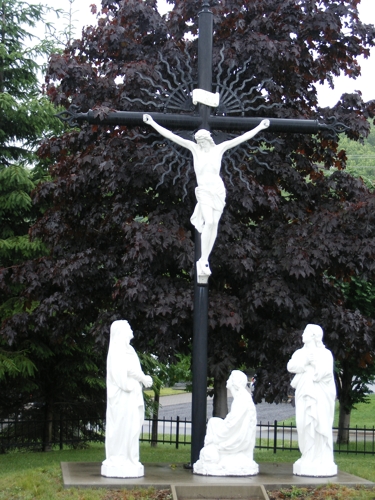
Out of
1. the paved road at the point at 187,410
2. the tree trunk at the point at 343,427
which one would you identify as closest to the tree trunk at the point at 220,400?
the tree trunk at the point at 343,427

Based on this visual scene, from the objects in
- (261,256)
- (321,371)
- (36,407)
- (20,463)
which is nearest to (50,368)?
(36,407)

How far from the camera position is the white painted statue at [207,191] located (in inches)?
402

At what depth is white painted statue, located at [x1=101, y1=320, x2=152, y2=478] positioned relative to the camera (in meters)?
9.54

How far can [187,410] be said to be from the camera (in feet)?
110

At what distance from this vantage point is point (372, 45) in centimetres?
1469

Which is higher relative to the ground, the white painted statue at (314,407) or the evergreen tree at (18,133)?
the evergreen tree at (18,133)

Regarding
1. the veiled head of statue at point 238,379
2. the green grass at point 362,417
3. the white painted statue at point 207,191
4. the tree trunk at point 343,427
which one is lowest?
the green grass at point 362,417

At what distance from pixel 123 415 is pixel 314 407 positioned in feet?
7.46

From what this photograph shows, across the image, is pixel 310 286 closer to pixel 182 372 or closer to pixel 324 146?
pixel 324 146

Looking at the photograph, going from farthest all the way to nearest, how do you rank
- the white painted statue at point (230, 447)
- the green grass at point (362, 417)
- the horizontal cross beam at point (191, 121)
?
the green grass at point (362, 417), the horizontal cross beam at point (191, 121), the white painted statue at point (230, 447)

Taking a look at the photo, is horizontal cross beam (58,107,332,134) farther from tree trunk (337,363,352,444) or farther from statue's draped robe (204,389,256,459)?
tree trunk (337,363,352,444)

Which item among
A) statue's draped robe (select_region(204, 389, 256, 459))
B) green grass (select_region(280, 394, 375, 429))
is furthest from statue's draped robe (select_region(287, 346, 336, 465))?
green grass (select_region(280, 394, 375, 429))

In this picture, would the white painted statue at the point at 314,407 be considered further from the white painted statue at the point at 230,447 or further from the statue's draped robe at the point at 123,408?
the statue's draped robe at the point at 123,408

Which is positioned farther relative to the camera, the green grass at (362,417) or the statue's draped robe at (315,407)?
the green grass at (362,417)
